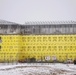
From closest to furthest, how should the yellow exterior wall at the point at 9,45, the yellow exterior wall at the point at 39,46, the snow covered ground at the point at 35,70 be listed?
the snow covered ground at the point at 35,70
the yellow exterior wall at the point at 9,45
the yellow exterior wall at the point at 39,46

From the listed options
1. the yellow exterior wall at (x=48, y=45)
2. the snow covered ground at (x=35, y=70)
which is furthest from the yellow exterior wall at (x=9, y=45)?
the snow covered ground at (x=35, y=70)

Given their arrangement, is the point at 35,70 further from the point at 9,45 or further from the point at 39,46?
the point at 39,46

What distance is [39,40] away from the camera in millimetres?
84375

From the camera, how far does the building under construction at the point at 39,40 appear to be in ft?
270

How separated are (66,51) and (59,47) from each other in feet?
6.59

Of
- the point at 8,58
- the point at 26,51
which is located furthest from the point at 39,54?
the point at 8,58

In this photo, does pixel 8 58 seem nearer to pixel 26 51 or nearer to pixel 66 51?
pixel 26 51

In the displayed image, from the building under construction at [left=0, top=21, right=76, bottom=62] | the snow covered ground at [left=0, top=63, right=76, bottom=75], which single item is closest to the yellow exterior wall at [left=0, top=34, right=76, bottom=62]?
the building under construction at [left=0, top=21, right=76, bottom=62]

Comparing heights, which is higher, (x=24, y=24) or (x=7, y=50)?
(x=24, y=24)

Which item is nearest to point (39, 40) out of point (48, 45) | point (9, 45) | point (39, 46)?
point (39, 46)

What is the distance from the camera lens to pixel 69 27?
8488 cm

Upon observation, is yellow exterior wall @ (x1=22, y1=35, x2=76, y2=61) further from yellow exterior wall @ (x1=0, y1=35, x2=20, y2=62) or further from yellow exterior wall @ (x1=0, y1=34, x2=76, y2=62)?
yellow exterior wall @ (x1=0, y1=35, x2=20, y2=62)

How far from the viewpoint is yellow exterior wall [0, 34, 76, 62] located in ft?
270

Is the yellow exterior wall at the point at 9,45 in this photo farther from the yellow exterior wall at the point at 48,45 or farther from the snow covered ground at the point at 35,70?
the snow covered ground at the point at 35,70
